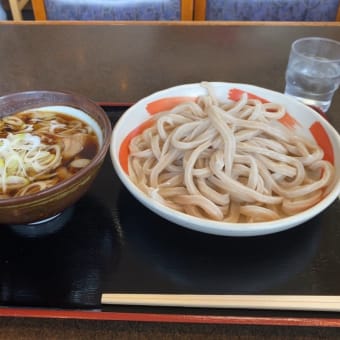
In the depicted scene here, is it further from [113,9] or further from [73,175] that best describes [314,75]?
[113,9]

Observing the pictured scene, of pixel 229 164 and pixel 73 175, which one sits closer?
pixel 73 175

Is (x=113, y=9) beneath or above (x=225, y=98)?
beneath

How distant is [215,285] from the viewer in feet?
2.29

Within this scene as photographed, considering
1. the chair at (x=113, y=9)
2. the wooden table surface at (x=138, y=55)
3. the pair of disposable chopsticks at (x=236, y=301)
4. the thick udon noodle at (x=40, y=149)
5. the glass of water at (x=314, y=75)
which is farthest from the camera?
the chair at (x=113, y=9)

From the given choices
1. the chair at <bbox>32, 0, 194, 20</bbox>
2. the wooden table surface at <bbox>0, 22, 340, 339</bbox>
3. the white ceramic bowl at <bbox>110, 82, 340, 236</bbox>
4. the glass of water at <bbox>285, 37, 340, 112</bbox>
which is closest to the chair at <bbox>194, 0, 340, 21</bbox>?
the chair at <bbox>32, 0, 194, 20</bbox>

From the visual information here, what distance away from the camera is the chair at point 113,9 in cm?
208

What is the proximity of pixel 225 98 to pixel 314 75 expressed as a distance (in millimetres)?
380

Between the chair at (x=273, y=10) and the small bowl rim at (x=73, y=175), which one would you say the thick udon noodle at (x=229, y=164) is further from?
the chair at (x=273, y=10)

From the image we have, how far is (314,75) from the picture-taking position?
1281mm

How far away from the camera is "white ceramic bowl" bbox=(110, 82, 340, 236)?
2.30ft

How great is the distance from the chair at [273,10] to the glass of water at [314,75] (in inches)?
37.2

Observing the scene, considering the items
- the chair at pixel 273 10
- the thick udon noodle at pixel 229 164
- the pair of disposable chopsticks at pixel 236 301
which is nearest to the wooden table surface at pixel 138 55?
the thick udon noodle at pixel 229 164

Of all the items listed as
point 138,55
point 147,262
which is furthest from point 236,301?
point 138,55

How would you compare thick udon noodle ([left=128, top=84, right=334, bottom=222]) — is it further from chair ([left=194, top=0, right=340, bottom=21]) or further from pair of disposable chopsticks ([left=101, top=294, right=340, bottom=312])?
chair ([left=194, top=0, right=340, bottom=21])
